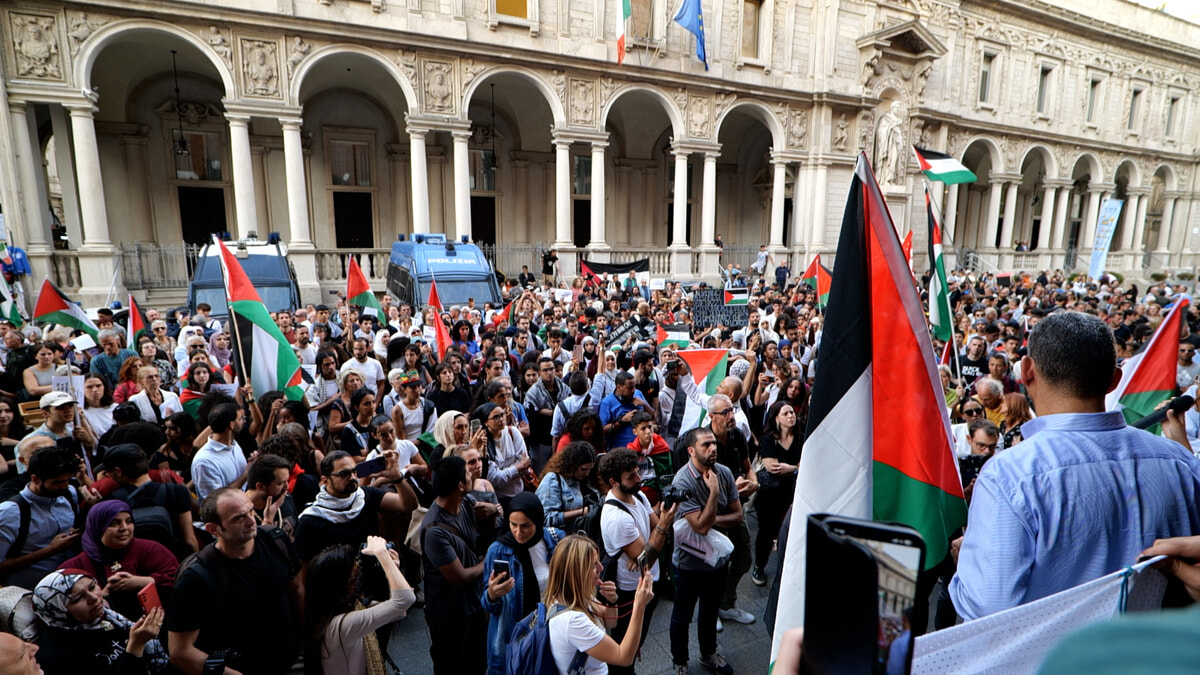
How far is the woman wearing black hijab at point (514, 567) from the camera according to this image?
10.3 feet

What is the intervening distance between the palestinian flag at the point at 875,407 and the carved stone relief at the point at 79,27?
18.2 meters

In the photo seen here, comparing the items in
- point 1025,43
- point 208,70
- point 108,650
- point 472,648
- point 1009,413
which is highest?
point 1025,43

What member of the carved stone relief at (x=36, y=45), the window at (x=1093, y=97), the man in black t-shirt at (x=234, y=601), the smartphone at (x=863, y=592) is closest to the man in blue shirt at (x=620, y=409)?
the man in black t-shirt at (x=234, y=601)

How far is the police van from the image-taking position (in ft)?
38.0

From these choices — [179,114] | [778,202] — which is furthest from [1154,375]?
[179,114]

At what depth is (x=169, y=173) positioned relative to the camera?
19.0 metres

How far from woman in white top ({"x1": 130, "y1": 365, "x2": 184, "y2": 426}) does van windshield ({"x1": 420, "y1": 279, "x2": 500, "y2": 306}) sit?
7248 millimetres

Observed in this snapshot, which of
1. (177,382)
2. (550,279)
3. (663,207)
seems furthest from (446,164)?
(177,382)

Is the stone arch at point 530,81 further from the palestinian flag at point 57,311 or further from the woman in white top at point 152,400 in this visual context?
the woman in white top at point 152,400

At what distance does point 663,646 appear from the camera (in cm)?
437

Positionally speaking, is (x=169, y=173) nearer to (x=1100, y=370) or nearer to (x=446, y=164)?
(x=446, y=164)

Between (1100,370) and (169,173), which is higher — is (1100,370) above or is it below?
below

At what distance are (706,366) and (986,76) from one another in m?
29.7

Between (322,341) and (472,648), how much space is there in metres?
6.41
